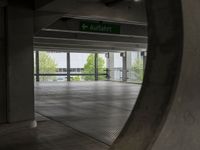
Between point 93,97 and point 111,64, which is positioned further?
point 111,64

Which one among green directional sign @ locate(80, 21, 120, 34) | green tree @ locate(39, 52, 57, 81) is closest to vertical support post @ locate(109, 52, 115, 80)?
green tree @ locate(39, 52, 57, 81)

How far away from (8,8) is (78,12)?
6.39ft

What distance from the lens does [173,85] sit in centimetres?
251

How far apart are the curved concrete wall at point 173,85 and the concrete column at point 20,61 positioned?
15.6 feet

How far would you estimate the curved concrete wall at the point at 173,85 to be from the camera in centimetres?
248

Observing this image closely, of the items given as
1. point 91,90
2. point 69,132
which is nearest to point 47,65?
point 91,90

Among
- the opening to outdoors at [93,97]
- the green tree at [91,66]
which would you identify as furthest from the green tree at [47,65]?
the opening to outdoors at [93,97]

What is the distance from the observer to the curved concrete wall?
8.14 ft

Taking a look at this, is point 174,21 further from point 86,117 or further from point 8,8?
point 86,117

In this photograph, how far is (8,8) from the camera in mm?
6859

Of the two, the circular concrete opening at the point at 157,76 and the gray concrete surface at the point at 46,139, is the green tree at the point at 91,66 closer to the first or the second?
the gray concrete surface at the point at 46,139

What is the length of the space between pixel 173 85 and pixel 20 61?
16.8 feet

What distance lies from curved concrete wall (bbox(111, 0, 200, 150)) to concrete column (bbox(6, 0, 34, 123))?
474cm

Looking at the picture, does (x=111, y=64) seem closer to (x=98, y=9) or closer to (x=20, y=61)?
(x=98, y=9)
